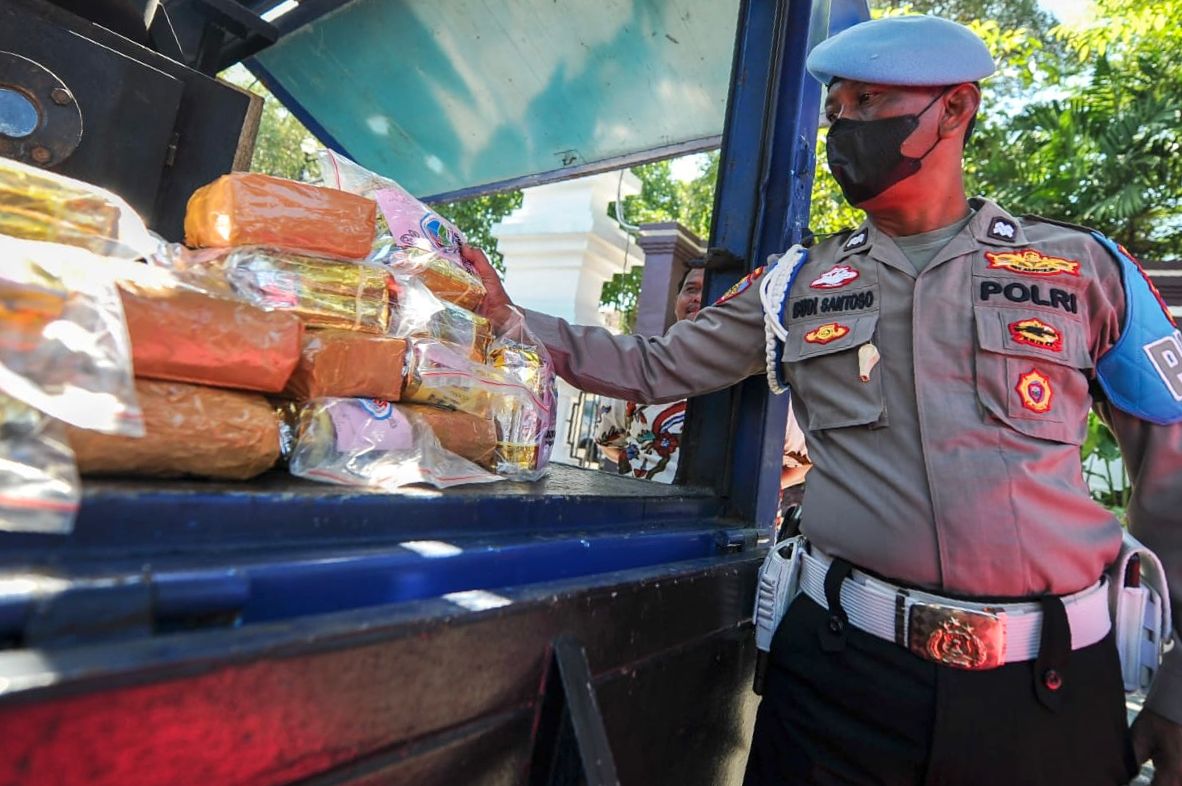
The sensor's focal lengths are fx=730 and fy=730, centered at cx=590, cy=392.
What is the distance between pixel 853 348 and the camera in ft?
4.93

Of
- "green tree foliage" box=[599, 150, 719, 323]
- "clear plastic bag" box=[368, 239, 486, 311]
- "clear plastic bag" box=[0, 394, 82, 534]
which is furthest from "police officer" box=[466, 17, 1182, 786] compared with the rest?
"green tree foliage" box=[599, 150, 719, 323]

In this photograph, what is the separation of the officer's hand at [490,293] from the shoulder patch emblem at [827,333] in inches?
25.7

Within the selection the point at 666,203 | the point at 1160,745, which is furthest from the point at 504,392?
the point at 666,203

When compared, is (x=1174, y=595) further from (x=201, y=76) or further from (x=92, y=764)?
(x=201, y=76)

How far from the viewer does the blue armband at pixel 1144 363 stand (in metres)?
1.39

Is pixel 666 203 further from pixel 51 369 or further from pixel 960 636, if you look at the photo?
pixel 51 369

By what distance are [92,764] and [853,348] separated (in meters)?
A: 1.38

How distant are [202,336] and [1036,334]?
1.39m

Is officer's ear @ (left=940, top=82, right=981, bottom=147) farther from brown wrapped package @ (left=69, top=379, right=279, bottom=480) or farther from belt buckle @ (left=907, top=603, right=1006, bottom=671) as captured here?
brown wrapped package @ (left=69, top=379, right=279, bottom=480)

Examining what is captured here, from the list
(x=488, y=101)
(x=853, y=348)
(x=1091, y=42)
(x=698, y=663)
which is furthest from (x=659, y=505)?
(x=1091, y=42)

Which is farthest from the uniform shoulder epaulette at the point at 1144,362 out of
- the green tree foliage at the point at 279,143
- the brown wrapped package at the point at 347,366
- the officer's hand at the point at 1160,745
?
the green tree foliage at the point at 279,143

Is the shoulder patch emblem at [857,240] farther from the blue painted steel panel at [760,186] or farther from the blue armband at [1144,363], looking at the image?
the blue armband at [1144,363]

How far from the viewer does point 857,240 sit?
5.50 feet

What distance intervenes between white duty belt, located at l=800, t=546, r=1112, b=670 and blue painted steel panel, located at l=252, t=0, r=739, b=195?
6.32ft
